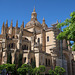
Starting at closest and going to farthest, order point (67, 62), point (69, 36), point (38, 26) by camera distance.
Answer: point (69, 36)
point (67, 62)
point (38, 26)

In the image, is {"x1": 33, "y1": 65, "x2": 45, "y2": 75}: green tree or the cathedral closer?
{"x1": 33, "y1": 65, "x2": 45, "y2": 75}: green tree

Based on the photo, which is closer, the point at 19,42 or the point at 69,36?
the point at 69,36

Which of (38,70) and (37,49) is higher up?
(37,49)

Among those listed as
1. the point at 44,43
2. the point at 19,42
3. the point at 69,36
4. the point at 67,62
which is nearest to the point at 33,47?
the point at 19,42

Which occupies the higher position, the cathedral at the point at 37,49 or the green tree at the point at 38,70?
the cathedral at the point at 37,49

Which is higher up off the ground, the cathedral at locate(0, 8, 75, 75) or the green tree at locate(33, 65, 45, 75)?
the cathedral at locate(0, 8, 75, 75)

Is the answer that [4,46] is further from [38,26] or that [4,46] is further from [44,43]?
[38,26]

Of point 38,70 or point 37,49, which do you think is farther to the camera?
point 37,49

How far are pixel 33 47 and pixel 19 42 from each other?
4.22 meters

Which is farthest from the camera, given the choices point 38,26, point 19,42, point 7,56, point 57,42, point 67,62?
point 38,26

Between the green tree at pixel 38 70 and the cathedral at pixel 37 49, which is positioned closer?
the green tree at pixel 38 70

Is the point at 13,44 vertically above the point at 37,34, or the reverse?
the point at 37,34

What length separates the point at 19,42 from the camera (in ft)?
126

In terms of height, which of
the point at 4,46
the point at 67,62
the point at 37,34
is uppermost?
the point at 37,34
